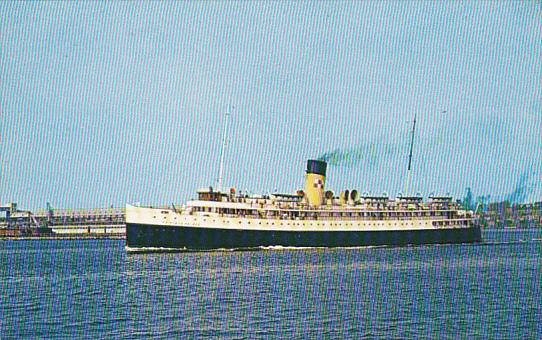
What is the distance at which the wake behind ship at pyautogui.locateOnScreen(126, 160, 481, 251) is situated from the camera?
59.1 meters

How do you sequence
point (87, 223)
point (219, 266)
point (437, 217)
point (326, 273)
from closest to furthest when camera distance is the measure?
1. point (326, 273)
2. point (219, 266)
3. point (437, 217)
4. point (87, 223)

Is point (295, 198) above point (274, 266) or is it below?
above

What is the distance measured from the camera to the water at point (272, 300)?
24.2 metres

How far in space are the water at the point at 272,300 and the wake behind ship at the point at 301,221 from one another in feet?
27.5

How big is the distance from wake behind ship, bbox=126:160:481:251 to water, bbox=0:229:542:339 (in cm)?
837

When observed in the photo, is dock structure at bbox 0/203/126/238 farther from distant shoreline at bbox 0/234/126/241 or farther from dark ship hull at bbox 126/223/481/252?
dark ship hull at bbox 126/223/481/252

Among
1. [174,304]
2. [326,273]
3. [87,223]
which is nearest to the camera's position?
[174,304]

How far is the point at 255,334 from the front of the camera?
75.9 ft

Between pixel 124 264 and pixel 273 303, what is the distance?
23464 mm

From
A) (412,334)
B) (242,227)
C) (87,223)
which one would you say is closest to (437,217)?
(242,227)

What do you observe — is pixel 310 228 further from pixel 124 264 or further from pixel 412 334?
pixel 412 334

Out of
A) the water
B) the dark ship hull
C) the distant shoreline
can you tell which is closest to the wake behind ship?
the dark ship hull

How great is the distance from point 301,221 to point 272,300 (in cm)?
3672

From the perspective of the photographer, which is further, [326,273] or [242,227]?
[242,227]
